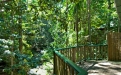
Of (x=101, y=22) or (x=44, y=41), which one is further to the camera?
(x=44, y=41)

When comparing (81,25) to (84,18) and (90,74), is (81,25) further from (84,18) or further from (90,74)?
(90,74)

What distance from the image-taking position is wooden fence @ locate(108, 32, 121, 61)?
1108 centimetres

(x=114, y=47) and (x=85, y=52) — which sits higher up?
(x=114, y=47)

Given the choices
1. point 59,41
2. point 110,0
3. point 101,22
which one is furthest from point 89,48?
point 110,0

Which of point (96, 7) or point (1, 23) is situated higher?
point (96, 7)

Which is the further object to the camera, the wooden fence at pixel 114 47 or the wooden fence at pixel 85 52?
the wooden fence at pixel 114 47

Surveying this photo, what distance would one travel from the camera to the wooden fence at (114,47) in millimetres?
11078

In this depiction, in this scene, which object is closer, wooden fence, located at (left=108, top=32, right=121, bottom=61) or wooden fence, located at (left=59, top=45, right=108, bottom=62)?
wooden fence, located at (left=59, top=45, right=108, bottom=62)

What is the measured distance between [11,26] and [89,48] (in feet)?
15.2

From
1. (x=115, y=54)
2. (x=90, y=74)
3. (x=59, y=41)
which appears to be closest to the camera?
(x=90, y=74)

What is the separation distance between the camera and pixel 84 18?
2056 cm

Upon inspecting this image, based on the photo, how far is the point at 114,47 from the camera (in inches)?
441

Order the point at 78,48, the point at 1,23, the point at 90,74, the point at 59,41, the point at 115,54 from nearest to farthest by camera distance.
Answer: the point at 90,74 < the point at 1,23 < the point at 78,48 < the point at 115,54 < the point at 59,41

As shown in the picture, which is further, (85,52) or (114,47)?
(85,52)
